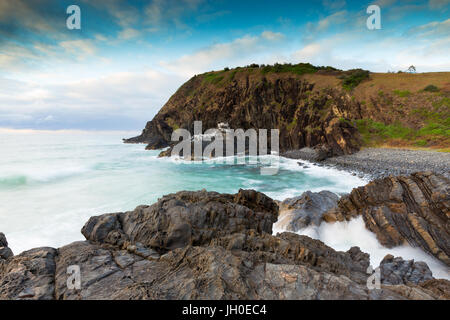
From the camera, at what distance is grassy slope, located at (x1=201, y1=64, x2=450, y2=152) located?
33588 millimetres

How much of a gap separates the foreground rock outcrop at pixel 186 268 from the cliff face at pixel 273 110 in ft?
108

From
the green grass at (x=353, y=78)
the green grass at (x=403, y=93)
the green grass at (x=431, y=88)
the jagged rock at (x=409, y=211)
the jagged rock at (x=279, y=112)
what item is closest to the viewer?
the jagged rock at (x=409, y=211)

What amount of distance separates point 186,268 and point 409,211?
10.6 m

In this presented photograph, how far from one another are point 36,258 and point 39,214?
1602cm

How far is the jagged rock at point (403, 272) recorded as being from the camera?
565 centimetres

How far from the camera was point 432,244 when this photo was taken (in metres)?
7.77

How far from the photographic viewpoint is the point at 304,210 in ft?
38.7

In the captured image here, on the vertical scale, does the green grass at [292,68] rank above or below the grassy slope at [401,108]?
above

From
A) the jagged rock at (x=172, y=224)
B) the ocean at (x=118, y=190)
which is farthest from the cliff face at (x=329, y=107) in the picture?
the jagged rock at (x=172, y=224)

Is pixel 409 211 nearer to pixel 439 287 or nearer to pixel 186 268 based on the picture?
pixel 439 287

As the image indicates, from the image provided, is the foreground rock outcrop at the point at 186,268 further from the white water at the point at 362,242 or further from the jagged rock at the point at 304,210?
the jagged rock at the point at 304,210

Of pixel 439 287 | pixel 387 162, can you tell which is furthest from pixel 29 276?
pixel 387 162

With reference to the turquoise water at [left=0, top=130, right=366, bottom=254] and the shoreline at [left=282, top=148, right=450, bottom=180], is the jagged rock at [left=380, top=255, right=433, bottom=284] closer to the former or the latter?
the turquoise water at [left=0, top=130, right=366, bottom=254]

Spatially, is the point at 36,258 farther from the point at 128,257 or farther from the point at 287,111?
the point at 287,111
